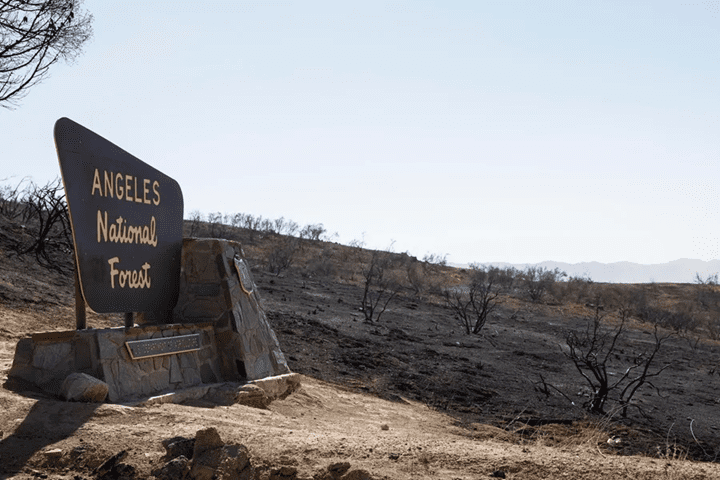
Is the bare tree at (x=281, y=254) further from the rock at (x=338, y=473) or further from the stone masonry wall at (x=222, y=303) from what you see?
the rock at (x=338, y=473)

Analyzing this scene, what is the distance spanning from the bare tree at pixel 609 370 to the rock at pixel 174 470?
15.1 feet

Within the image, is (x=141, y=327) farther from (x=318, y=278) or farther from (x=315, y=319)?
(x=318, y=278)

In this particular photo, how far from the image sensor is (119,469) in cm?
418

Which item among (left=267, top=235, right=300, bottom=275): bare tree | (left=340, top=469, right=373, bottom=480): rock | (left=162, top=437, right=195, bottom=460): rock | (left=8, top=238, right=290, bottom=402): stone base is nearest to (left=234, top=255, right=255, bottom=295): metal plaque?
(left=8, top=238, right=290, bottom=402): stone base

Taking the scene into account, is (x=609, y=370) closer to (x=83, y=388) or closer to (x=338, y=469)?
(x=338, y=469)

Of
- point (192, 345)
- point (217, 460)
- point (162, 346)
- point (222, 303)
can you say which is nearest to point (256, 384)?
point (192, 345)

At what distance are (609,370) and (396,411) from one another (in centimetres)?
658

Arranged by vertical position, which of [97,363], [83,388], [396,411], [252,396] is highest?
[97,363]

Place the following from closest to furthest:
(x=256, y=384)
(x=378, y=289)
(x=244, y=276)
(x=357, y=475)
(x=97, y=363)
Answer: (x=357, y=475)
(x=97, y=363)
(x=256, y=384)
(x=244, y=276)
(x=378, y=289)

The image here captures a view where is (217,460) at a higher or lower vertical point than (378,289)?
lower

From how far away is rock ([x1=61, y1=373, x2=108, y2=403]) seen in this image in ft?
17.5

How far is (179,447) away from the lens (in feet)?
14.6

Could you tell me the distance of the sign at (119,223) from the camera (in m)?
5.72

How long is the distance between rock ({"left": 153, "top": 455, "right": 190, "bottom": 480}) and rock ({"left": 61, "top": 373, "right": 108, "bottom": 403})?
1486mm
